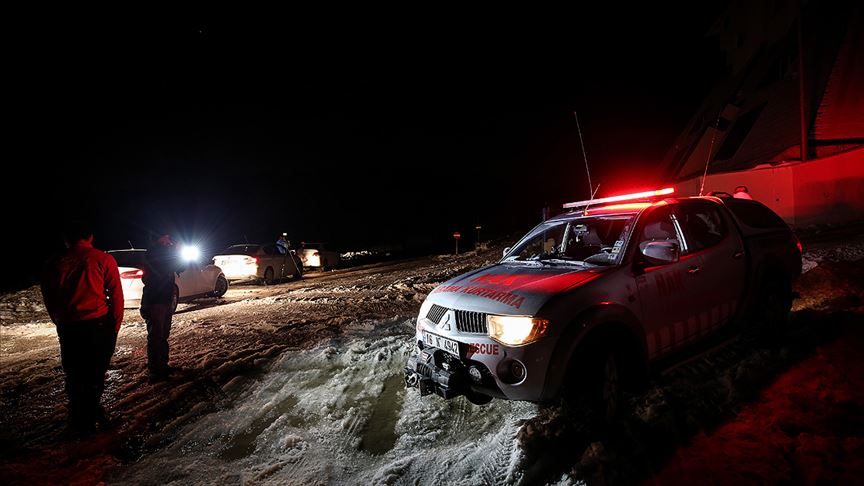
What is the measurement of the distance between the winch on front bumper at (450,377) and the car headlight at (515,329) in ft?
0.94

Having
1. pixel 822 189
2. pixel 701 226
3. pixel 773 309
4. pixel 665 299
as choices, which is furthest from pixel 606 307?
pixel 822 189

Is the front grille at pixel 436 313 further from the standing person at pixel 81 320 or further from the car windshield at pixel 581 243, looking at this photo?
the standing person at pixel 81 320

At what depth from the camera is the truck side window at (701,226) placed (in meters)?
4.44

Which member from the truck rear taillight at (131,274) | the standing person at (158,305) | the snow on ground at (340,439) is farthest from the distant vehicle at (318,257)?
the snow on ground at (340,439)

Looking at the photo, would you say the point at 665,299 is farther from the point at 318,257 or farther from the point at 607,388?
the point at 318,257

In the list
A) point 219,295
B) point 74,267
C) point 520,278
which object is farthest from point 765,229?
point 219,295

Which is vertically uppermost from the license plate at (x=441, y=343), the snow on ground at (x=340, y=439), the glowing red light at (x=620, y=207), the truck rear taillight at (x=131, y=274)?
the glowing red light at (x=620, y=207)

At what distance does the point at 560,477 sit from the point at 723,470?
1014mm

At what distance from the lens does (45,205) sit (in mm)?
35375

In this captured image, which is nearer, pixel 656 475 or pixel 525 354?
pixel 656 475

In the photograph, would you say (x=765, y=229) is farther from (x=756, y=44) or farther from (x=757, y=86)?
(x=756, y=44)

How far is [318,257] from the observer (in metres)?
19.5

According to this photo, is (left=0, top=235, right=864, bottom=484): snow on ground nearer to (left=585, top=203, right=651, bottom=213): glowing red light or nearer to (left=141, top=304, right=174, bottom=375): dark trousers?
(left=141, top=304, right=174, bottom=375): dark trousers

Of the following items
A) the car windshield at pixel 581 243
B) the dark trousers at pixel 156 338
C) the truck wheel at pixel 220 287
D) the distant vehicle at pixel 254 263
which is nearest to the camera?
the car windshield at pixel 581 243
